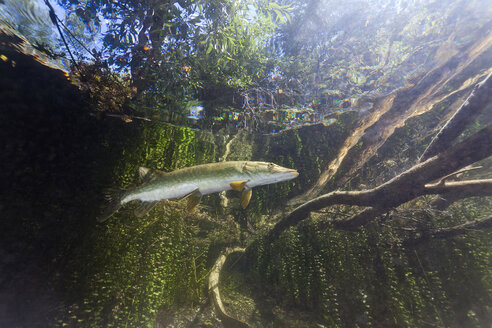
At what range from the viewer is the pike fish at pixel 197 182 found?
2.24m

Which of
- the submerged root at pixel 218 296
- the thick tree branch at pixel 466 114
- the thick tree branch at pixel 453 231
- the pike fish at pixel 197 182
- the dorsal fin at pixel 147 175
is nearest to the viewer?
the pike fish at pixel 197 182

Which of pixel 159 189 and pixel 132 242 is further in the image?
pixel 132 242

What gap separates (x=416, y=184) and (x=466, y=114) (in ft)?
5.43

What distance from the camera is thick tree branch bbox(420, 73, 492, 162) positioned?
322 cm

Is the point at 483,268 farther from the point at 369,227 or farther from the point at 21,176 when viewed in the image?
the point at 21,176

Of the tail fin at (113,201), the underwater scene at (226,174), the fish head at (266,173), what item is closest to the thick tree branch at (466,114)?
the underwater scene at (226,174)

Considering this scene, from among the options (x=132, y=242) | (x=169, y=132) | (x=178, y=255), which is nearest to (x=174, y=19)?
(x=169, y=132)

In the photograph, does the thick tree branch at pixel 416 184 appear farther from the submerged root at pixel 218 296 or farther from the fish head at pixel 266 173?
the fish head at pixel 266 173

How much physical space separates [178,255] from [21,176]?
3.46m

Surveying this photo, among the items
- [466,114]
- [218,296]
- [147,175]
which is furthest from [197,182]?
[466,114]

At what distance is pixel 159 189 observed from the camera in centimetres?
227

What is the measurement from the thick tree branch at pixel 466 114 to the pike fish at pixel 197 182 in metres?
4.03

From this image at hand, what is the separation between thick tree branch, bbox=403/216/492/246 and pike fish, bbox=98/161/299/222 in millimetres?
5479

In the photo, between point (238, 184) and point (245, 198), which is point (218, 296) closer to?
point (245, 198)
